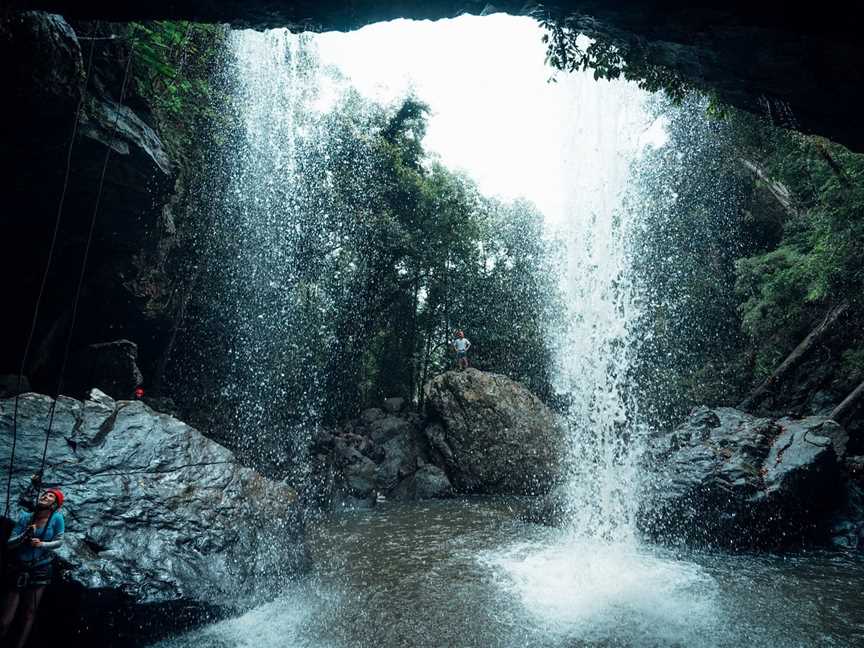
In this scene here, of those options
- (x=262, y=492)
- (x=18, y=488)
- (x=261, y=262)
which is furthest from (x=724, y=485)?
(x=261, y=262)

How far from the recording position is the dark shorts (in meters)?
3.77

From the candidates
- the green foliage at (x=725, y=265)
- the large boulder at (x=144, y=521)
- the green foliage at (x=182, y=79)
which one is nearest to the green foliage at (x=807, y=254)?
the green foliage at (x=725, y=265)

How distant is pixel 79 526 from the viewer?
15.8 feet

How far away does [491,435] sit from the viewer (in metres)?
12.7

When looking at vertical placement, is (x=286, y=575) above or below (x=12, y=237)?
below

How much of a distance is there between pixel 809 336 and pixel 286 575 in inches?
559

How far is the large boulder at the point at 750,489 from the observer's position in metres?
7.20

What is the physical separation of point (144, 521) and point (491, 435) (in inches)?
363

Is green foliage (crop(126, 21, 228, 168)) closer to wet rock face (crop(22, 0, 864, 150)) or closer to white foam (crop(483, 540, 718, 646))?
wet rock face (crop(22, 0, 864, 150))

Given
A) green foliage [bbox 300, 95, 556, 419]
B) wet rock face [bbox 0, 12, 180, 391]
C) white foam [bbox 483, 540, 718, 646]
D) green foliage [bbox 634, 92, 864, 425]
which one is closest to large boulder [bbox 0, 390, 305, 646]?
white foam [bbox 483, 540, 718, 646]

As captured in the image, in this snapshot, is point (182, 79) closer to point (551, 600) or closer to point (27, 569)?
point (27, 569)

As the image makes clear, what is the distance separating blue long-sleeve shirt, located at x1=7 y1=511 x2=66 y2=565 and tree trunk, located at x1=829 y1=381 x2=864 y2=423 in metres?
14.2

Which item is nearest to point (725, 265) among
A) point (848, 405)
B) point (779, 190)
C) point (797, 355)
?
point (779, 190)

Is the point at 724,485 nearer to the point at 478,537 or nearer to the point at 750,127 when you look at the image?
the point at 478,537
